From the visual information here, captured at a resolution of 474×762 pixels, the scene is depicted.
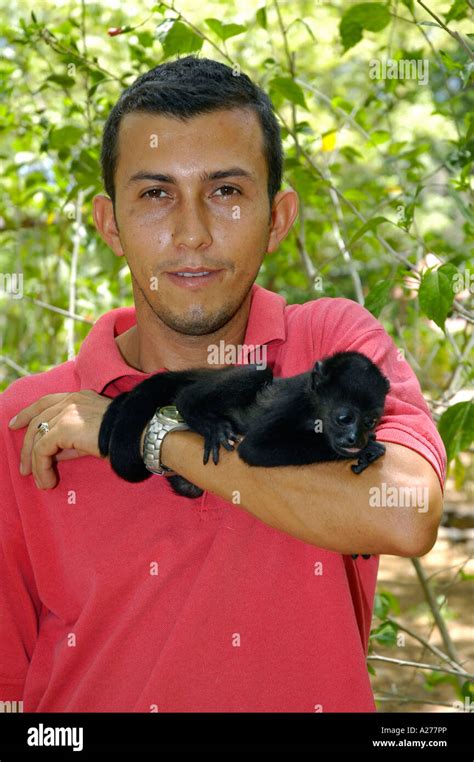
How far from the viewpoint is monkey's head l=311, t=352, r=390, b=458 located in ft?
6.12

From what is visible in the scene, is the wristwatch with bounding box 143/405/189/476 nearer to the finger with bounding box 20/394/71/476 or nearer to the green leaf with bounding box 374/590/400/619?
the finger with bounding box 20/394/71/476

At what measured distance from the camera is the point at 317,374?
6.56 feet

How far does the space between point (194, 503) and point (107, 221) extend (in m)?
0.87

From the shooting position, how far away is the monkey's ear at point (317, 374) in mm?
1989

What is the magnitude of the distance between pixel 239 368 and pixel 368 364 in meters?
0.37

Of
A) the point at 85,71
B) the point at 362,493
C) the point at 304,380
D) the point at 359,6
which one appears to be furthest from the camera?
the point at 85,71

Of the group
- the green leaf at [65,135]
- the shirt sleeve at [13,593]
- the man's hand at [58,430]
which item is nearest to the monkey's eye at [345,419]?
the man's hand at [58,430]

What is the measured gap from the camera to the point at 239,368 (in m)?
2.18

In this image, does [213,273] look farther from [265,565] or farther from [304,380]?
[265,565]

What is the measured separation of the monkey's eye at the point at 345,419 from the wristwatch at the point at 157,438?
344 mm

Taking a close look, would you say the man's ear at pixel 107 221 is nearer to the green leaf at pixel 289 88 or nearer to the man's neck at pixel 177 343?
the man's neck at pixel 177 343

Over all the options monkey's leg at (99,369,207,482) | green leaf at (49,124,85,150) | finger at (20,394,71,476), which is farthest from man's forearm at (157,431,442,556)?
green leaf at (49,124,85,150)

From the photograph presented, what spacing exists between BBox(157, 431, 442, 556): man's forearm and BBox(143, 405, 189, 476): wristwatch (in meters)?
0.09
